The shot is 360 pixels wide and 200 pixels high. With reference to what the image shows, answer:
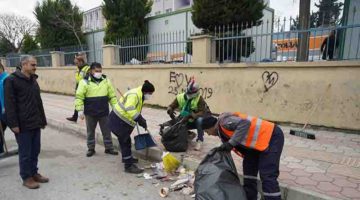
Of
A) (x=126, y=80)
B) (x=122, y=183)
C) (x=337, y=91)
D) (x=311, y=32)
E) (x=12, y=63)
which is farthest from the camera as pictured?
(x=12, y=63)

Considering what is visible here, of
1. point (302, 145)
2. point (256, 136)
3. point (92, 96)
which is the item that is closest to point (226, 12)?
point (302, 145)

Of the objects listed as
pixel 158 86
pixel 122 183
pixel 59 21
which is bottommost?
pixel 122 183

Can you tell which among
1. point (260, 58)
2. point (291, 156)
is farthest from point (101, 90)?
point (260, 58)

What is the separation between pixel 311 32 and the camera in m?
6.44

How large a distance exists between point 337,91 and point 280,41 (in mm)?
1729

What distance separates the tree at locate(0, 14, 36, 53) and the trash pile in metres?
36.5

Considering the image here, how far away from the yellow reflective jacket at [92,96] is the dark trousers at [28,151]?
107 centimetres

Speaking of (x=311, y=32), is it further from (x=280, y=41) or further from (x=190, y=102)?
(x=190, y=102)

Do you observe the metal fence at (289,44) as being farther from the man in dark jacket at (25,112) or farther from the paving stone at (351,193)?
the man in dark jacket at (25,112)

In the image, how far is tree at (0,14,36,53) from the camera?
3494 cm

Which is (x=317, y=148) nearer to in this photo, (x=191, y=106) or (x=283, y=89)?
(x=283, y=89)

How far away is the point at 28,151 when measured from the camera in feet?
12.8

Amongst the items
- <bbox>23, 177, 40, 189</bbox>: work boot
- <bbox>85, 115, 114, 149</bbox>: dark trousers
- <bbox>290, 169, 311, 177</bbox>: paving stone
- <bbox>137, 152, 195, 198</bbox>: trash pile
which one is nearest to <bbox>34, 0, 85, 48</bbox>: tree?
<bbox>85, 115, 114, 149</bbox>: dark trousers

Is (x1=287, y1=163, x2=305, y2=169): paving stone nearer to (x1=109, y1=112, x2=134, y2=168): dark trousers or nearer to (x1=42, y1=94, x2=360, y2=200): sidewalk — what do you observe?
→ (x1=42, y1=94, x2=360, y2=200): sidewalk
